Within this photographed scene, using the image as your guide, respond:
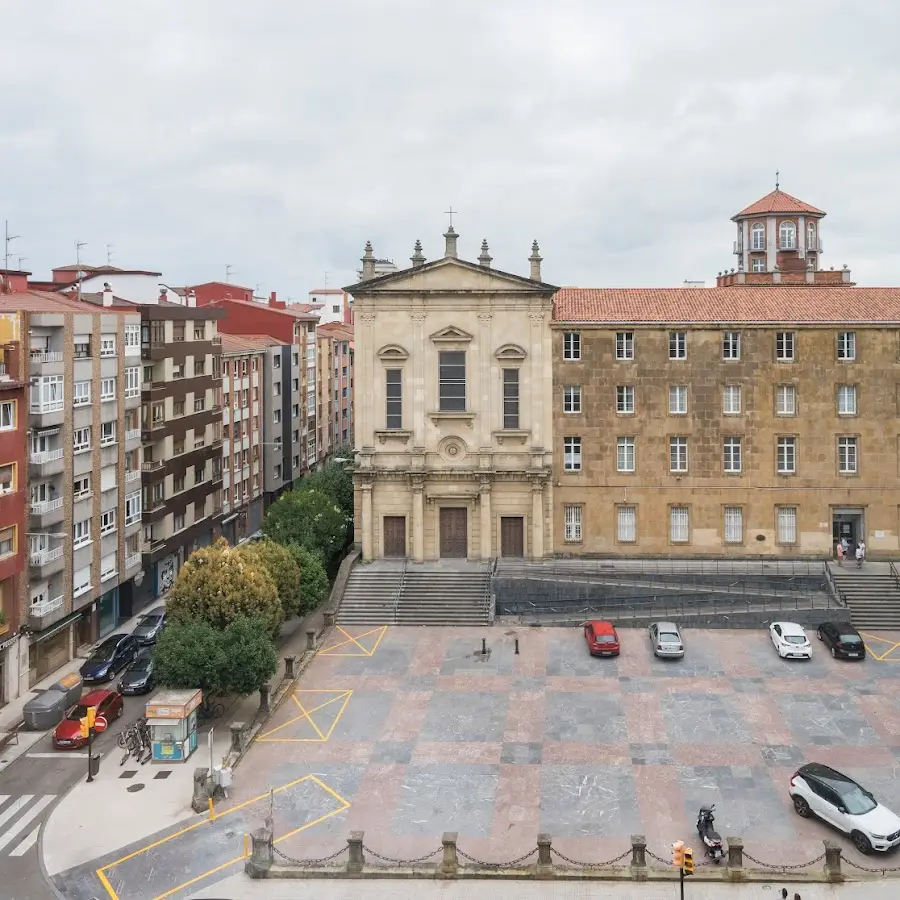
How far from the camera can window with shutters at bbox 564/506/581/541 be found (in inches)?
2303

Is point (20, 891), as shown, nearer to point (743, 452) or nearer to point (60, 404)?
point (60, 404)

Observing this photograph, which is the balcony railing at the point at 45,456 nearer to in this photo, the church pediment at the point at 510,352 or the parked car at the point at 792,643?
the church pediment at the point at 510,352

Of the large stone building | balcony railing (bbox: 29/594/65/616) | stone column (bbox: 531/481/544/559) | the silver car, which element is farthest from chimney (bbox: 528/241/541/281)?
balcony railing (bbox: 29/594/65/616)

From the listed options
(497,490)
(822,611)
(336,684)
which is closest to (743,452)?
(822,611)

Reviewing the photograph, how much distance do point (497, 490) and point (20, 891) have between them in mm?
35142

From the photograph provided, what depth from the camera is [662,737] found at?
37.9 metres

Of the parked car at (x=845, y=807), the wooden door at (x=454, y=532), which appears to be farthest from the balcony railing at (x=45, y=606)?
the parked car at (x=845, y=807)

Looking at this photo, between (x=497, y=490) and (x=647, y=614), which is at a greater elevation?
(x=497, y=490)

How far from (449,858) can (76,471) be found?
30.1 metres

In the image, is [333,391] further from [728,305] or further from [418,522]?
[728,305]

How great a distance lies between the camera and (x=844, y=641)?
46.2 meters

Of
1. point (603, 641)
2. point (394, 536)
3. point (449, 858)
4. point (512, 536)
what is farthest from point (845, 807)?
point (394, 536)

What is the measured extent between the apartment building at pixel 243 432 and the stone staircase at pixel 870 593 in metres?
42.6

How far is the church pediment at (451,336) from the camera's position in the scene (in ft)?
189
